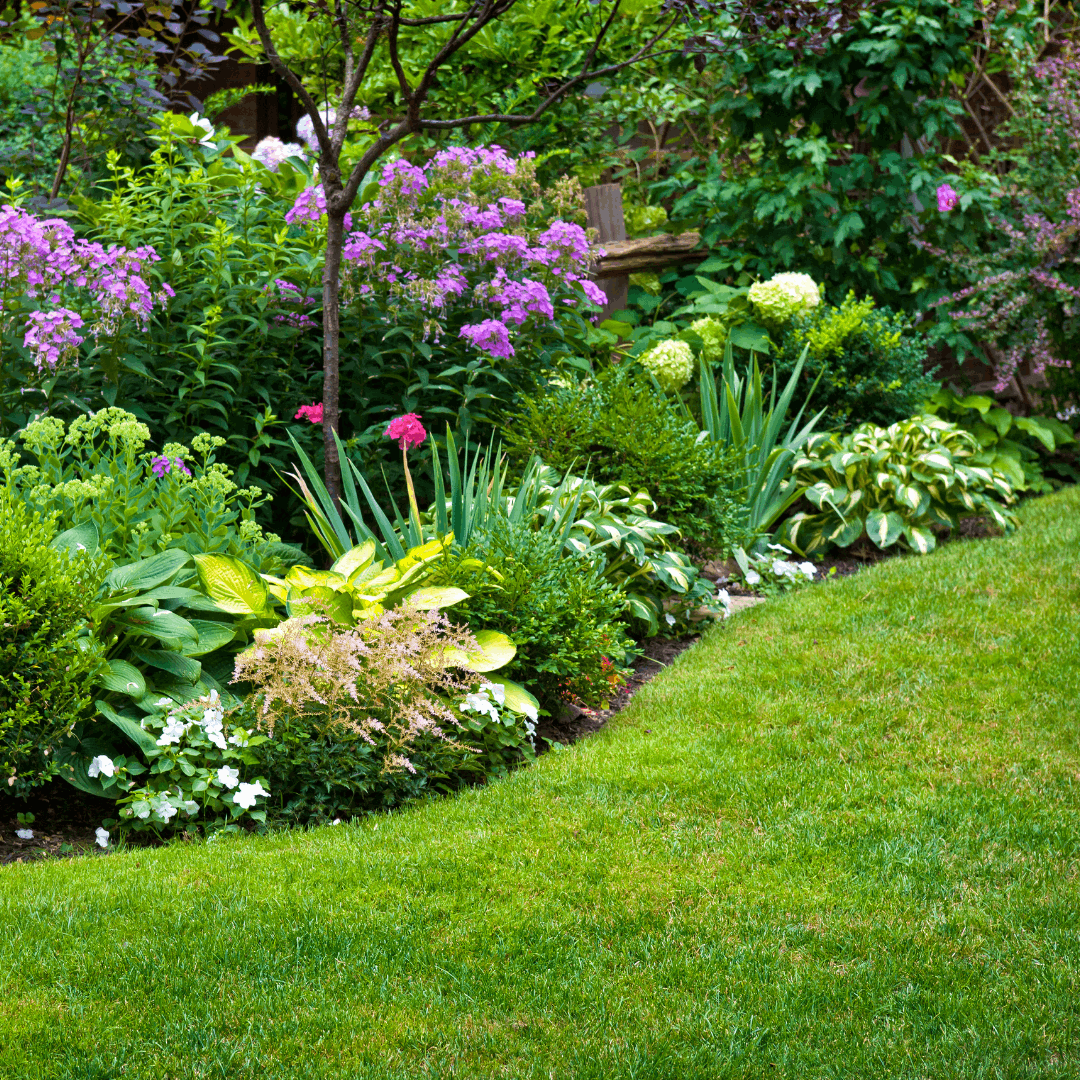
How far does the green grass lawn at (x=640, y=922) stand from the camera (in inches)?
84.4

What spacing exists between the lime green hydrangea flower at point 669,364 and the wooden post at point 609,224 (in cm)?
113

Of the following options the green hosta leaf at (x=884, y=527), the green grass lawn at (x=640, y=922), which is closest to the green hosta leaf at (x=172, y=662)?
the green grass lawn at (x=640, y=922)

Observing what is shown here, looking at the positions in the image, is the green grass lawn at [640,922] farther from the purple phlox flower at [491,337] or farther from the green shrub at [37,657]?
the purple phlox flower at [491,337]

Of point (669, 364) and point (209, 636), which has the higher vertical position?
point (669, 364)

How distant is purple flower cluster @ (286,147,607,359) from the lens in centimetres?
490

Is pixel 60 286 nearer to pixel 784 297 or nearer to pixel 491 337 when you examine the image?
pixel 491 337

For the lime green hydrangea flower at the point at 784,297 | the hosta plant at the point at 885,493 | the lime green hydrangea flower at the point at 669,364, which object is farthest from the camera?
the lime green hydrangea flower at the point at 784,297

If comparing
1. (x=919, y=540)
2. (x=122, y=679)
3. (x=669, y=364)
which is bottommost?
(x=919, y=540)

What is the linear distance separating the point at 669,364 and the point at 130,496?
355 cm

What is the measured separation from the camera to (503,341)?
4.86m

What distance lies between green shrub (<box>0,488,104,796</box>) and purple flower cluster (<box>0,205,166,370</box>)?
3.58 ft

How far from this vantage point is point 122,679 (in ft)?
10.7

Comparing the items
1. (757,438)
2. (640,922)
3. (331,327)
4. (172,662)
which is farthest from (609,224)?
(640,922)

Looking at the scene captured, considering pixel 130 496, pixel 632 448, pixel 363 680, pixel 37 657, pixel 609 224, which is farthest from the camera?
pixel 609 224
